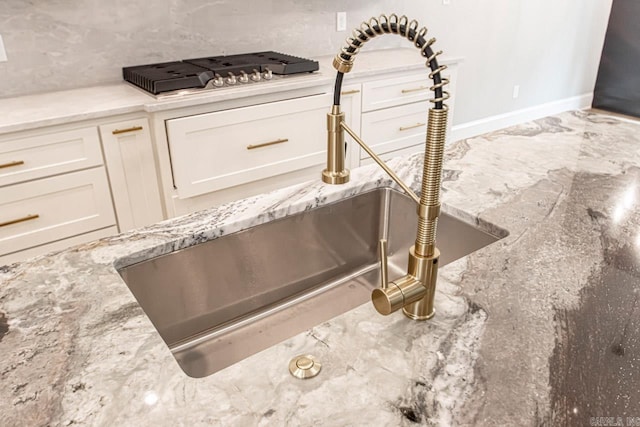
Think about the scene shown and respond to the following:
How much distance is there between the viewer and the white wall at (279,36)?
8.09 feet

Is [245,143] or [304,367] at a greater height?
[304,367]

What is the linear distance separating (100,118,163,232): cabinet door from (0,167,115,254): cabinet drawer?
0.05 m

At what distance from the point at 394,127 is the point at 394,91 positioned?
0.73 ft

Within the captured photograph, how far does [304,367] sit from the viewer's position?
747mm

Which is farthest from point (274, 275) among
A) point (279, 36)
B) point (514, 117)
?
point (514, 117)

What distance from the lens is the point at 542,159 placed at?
1.55 m

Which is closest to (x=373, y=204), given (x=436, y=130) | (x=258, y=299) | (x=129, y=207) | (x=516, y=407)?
(x=258, y=299)

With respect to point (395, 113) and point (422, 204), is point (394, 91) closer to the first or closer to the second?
point (395, 113)

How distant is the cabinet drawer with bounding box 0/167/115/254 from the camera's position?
2113 mm

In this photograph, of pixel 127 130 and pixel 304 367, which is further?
pixel 127 130

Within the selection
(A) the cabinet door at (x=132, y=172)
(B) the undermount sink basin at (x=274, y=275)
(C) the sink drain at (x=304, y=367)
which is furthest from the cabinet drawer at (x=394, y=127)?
(C) the sink drain at (x=304, y=367)

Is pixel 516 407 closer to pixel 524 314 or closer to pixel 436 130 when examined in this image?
pixel 524 314

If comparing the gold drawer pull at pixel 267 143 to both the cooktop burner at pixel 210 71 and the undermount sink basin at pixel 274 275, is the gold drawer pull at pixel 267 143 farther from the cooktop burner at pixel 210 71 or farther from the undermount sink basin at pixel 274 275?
the undermount sink basin at pixel 274 275

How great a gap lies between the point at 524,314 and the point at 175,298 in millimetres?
706
